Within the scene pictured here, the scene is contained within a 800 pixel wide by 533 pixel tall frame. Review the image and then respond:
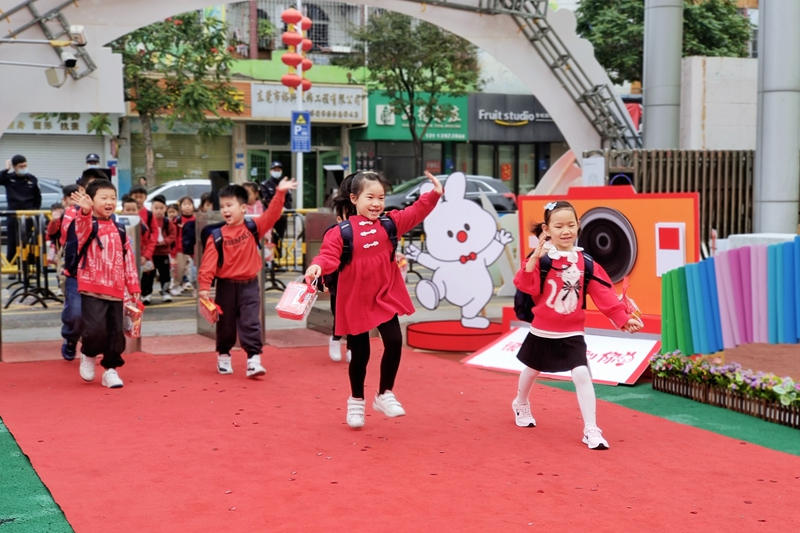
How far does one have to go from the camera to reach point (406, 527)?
3.96 meters

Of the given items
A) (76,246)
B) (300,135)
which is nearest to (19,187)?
(76,246)

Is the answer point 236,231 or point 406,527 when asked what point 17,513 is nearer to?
point 406,527

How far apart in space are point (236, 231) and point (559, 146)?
30654 millimetres

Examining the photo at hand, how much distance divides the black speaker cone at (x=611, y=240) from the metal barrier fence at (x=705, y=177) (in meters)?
2.59

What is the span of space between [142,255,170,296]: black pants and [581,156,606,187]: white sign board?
18.5 feet

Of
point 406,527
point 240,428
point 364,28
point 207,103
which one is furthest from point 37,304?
point 364,28

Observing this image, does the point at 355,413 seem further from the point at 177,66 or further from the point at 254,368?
the point at 177,66

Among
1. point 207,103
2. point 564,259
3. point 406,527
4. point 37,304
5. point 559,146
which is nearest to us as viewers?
point 406,527

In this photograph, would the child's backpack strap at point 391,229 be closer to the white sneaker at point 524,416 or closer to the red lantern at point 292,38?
the white sneaker at point 524,416

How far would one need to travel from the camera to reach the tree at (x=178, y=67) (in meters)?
23.6

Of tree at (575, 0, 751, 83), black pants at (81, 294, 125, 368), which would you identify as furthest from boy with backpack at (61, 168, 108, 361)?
tree at (575, 0, 751, 83)

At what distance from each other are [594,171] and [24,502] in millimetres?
8622

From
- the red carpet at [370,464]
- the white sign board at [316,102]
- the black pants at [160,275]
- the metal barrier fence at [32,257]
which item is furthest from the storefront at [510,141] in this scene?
the red carpet at [370,464]

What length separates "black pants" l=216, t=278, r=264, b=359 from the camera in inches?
295
